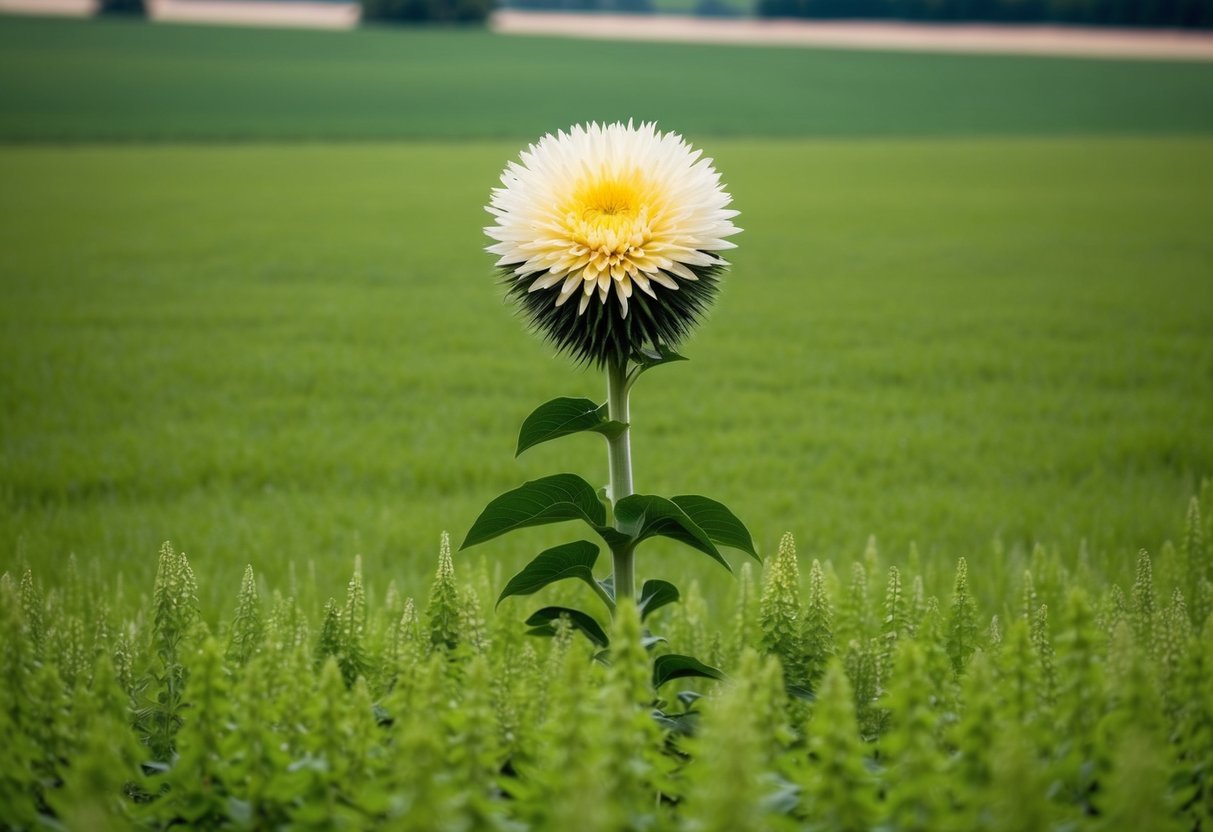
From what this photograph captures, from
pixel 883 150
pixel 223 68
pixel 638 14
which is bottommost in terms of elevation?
pixel 883 150

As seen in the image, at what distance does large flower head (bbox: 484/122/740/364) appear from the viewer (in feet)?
8.73

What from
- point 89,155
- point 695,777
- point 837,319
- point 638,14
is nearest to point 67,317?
point 837,319

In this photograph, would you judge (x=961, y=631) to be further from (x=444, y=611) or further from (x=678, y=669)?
(x=444, y=611)

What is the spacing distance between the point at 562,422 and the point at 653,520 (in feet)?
1.09

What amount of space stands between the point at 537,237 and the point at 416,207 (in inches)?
963

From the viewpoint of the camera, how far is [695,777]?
6.36ft

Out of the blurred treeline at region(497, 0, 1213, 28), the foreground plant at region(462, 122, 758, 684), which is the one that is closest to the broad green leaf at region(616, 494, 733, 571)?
the foreground plant at region(462, 122, 758, 684)

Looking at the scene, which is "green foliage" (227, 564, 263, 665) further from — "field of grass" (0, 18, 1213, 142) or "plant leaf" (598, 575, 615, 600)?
"field of grass" (0, 18, 1213, 142)

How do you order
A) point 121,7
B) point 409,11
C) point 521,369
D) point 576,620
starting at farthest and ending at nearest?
point 409,11
point 121,7
point 521,369
point 576,620

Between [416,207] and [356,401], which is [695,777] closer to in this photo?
[356,401]

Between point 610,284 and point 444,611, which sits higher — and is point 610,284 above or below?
above

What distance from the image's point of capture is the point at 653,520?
2807mm

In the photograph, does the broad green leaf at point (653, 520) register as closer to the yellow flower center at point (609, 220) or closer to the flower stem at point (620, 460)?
the flower stem at point (620, 460)

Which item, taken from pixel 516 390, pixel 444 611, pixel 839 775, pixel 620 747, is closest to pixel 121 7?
pixel 516 390
